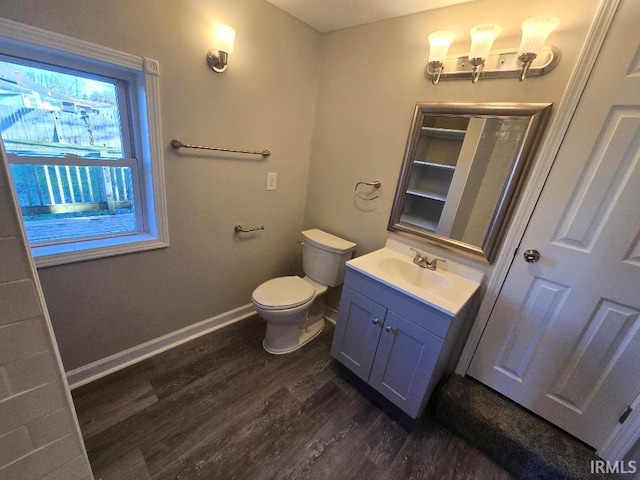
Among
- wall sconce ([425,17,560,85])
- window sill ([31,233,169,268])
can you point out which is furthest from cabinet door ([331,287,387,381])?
wall sconce ([425,17,560,85])

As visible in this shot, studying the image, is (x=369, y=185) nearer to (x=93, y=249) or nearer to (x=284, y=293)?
(x=284, y=293)

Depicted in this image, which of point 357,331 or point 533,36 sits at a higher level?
point 533,36

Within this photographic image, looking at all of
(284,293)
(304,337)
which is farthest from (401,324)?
(304,337)

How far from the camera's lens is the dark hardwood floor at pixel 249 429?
4.08ft

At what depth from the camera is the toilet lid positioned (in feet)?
5.67

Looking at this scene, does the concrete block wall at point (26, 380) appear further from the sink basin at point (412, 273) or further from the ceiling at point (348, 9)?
the ceiling at point (348, 9)

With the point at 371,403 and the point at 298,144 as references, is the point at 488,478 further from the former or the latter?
the point at 298,144

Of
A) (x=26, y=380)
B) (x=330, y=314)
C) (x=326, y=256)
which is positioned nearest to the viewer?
(x=26, y=380)

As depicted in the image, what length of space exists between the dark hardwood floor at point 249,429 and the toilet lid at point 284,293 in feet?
1.47

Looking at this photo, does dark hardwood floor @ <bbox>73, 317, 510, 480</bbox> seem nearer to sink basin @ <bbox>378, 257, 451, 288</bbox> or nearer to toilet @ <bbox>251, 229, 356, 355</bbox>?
toilet @ <bbox>251, 229, 356, 355</bbox>

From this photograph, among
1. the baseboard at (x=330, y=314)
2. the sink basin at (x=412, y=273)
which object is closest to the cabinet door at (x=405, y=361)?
the sink basin at (x=412, y=273)

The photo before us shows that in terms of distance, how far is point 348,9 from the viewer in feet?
5.22

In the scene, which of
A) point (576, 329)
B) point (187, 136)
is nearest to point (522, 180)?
point (576, 329)

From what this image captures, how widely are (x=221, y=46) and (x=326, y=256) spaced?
1.43 metres
